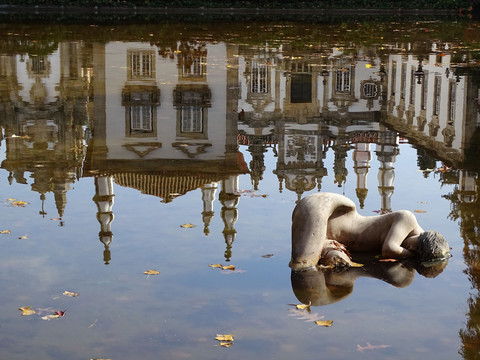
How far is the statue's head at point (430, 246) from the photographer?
8.12 m

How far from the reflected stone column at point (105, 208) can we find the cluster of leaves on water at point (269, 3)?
3671 cm

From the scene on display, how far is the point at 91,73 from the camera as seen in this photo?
21531 mm

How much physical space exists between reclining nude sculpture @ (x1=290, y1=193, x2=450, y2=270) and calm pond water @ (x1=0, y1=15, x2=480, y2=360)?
7.0 inches

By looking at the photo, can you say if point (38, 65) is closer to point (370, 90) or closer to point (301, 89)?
point (301, 89)

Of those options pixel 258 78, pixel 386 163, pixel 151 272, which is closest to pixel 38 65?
pixel 258 78

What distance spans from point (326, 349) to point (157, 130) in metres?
9.44

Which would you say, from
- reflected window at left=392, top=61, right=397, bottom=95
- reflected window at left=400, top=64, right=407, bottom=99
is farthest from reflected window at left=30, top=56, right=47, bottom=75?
reflected window at left=400, top=64, right=407, bottom=99

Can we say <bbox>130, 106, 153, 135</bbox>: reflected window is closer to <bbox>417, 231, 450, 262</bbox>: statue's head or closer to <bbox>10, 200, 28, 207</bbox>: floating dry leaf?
<bbox>10, 200, 28, 207</bbox>: floating dry leaf

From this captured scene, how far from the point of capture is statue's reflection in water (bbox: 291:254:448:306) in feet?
24.2

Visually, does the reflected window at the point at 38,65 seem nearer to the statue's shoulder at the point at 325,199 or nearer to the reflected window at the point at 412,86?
the reflected window at the point at 412,86

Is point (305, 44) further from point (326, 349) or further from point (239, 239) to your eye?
point (326, 349)

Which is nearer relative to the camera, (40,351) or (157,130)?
(40,351)

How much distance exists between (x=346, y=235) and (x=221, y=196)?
8.78 ft

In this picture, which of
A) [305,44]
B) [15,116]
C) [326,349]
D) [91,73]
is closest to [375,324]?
[326,349]
